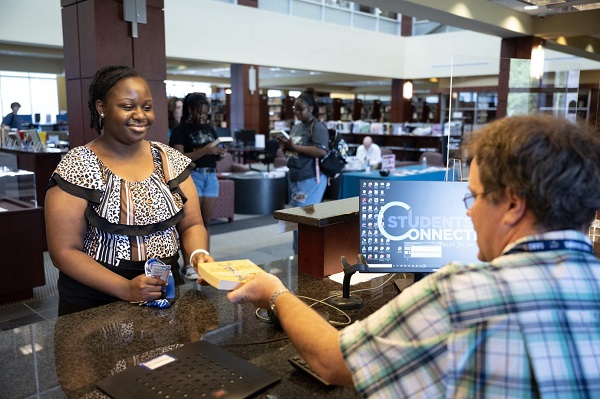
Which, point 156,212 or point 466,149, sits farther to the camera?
point 156,212

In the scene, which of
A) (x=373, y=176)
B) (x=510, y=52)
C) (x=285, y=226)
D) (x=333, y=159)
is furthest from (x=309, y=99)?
(x=510, y=52)

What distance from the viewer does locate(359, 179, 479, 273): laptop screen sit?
1704 millimetres

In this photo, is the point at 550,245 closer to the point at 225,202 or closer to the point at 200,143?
the point at 200,143

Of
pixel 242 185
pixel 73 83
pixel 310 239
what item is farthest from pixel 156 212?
pixel 242 185

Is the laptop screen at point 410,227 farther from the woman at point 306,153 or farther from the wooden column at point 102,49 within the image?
the woman at point 306,153

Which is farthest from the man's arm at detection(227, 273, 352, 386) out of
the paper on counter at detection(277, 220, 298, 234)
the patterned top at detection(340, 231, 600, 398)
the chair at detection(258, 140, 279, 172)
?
the chair at detection(258, 140, 279, 172)

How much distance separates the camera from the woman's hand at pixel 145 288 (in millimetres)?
1593

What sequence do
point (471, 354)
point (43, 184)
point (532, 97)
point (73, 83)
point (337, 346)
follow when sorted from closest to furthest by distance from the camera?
point (471, 354) < point (337, 346) < point (73, 83) < point (43, 184) < point (532, 97)

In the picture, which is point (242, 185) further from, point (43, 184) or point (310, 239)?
point (310, 239)

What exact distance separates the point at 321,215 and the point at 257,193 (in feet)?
17.7

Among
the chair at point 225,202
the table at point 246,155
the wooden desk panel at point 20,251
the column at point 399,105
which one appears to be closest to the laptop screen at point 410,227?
the wooden desk panel at point 20,251

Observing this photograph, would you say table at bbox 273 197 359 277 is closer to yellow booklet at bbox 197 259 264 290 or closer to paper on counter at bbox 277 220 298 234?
paper on counter at bbox 277 220 298 234

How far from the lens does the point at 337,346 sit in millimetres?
928

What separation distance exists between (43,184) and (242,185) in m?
2.67
